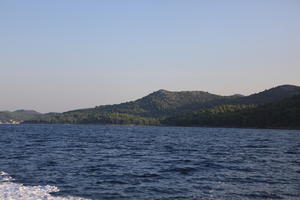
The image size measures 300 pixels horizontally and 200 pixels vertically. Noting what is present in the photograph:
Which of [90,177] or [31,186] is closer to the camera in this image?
[31,186]

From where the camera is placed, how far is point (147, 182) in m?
30.2

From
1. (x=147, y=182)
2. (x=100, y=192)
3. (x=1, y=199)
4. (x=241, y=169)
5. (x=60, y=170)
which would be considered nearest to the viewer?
(x=1, y=199)

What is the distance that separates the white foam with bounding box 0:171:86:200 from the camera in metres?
24.2

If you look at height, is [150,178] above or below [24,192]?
above

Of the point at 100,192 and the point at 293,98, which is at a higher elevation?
the point at 293,98

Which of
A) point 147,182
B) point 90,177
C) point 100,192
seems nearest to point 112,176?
point 90,177

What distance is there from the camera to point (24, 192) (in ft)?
84.4

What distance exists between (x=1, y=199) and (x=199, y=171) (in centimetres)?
1932

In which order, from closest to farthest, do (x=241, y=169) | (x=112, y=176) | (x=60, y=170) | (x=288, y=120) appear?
1. (x=112, y=176)
2. (x=60, y=170)
3. (x=241, y=169)
4. (x=288, y=120)

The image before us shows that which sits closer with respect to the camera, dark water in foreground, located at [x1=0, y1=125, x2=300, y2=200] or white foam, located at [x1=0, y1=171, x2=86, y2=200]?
white foam, located at [x1=0, y1=171, x2=86, y2=200]

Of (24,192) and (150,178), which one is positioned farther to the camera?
(150,178)

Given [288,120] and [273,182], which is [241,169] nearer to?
[273,182]

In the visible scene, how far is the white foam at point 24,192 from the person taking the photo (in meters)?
24.2

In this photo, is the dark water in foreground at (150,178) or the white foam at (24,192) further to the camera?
the dark water in foreground at (150,178)
